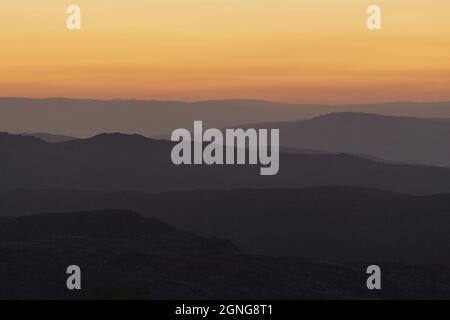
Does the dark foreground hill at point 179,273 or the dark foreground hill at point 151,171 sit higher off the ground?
the dark foreground hill at point 151,171

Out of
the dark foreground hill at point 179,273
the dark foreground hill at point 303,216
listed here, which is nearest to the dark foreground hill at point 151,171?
the dark foreground hill at point 303,216

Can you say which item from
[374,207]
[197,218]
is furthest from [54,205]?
[374,207]

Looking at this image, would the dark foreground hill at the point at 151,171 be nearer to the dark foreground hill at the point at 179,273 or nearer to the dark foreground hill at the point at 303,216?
the dark foreground hill at the point at 303,216

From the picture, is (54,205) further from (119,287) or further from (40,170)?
(119,287)

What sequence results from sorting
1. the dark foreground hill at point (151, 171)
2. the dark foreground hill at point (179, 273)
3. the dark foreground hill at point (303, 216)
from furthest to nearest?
1. the dark foreground hill at point (151, 171)
2. the dark foreground hill at point (303, 216)
3. the dark foreground hill at point (179, 273)

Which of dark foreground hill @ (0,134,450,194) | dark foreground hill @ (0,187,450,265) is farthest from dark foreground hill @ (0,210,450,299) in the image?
dark foreground hill @ (0,134,450,194)
